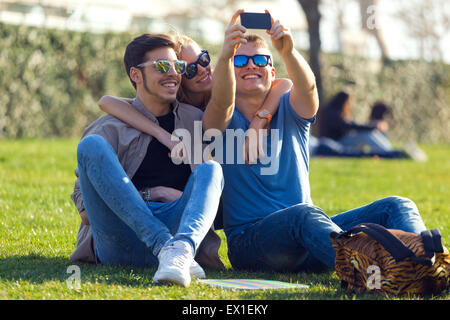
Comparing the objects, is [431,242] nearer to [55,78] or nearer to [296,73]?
[296,73]

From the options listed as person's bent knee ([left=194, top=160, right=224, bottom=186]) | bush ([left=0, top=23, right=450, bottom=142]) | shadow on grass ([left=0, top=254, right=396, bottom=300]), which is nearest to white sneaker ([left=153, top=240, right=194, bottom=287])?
shadow on grass ([left=0, top=254, right=396, bottom=300])

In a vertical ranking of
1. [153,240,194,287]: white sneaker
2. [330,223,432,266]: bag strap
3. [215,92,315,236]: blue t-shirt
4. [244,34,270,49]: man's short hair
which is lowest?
[153,240,194,287]: white sneaker

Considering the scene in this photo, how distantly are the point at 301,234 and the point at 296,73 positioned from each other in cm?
88

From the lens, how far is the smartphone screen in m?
3.77

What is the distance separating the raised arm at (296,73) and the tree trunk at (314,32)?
12.8m

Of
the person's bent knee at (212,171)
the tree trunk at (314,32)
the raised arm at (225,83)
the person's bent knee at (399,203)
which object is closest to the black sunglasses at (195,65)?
the raised arm at (225,83)

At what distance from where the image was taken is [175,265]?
10.8 ft

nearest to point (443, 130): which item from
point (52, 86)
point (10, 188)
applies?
point (52, 86)

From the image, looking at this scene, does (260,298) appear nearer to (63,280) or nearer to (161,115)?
(63,280)

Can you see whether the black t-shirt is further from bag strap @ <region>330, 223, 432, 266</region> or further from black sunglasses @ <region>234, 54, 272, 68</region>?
bag strap @ <region>330, 223, 432, 266</region>

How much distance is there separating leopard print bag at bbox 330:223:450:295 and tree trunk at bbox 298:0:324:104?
44.2 feet

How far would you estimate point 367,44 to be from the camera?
119 ft

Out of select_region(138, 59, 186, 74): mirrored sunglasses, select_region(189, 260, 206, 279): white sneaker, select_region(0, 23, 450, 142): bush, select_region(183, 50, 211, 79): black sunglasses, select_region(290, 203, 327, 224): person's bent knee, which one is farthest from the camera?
select_region(0, 23, 450, 142): bush

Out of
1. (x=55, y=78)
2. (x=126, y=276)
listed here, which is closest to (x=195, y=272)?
(x=126, y=276)
